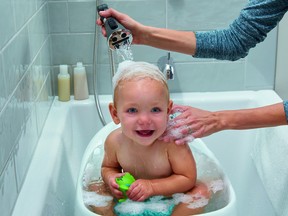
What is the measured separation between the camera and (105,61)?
7.89 ft

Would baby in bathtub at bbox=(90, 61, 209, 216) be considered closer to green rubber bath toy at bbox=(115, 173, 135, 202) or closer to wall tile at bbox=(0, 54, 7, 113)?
green rubber bath toy at bbox=(115, 173, 135, 202)

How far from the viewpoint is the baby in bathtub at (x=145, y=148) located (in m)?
1.49

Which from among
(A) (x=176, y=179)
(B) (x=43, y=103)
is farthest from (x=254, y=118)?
(B) (x=43, y=103)

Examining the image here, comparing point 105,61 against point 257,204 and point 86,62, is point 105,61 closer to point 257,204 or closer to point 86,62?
point 86,62

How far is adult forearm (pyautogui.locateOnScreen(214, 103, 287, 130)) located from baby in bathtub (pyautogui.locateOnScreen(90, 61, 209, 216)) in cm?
15

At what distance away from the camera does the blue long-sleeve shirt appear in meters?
1.67

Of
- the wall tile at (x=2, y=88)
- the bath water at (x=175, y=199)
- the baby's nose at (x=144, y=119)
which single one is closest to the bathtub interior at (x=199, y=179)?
the bath water at (x=175, y=199)

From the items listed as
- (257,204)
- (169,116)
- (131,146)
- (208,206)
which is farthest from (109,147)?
(257,204)

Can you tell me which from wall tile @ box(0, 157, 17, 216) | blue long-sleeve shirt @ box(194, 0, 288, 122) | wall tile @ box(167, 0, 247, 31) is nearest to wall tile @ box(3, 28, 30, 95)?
wall tile @ box(0, 157, 17, 216)

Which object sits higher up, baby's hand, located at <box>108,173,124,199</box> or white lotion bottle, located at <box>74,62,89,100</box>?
white lotion bottle, located at <box>74,62,89,100</box>

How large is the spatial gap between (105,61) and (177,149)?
93 centimetres

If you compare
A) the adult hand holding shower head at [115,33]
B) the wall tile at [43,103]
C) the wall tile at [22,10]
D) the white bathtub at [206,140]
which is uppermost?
the wall tile at [22,10]

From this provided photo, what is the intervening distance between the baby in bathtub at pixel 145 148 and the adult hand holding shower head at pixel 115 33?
121 mm

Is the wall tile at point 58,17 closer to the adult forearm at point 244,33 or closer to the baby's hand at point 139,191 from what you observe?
the adult forearm at point 244,33
